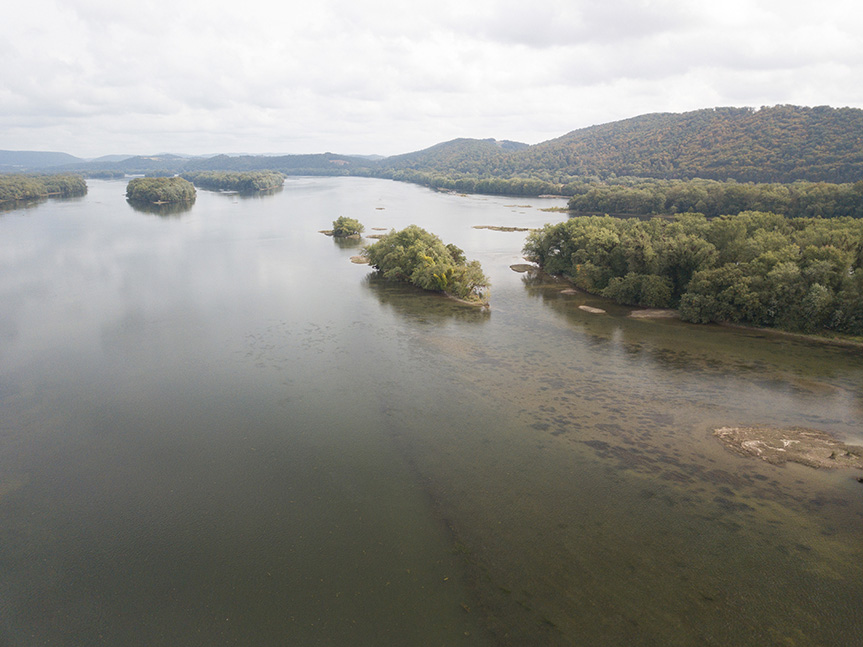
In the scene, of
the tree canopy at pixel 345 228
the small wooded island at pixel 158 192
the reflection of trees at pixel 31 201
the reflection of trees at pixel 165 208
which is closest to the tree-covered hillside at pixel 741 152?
the tree canopy at pixel 345 228

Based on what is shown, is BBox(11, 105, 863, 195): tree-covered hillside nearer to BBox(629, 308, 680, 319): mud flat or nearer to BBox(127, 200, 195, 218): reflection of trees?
BBox(629, 308, 680, 319): mud flat

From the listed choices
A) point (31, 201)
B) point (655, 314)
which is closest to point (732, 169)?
point (655, 314)

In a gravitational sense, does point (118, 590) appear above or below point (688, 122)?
below

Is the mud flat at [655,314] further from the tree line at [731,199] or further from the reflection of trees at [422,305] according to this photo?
the tree line at [731,199]

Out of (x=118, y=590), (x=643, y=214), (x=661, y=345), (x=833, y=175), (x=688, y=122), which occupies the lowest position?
(x=118, y=590)

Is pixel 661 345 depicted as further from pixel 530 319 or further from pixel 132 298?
pixel 132 298

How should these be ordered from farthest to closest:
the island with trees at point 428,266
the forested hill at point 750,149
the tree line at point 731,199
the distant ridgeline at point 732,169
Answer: the forested hill at point 750,149 < the distant ridgeline at point 732,169 < the tree line at point 731,199 < the island with trees at point 428,266

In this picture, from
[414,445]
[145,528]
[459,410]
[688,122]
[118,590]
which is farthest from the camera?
[688,122]

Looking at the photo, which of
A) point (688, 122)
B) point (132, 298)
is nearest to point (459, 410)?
point (132, 298)
